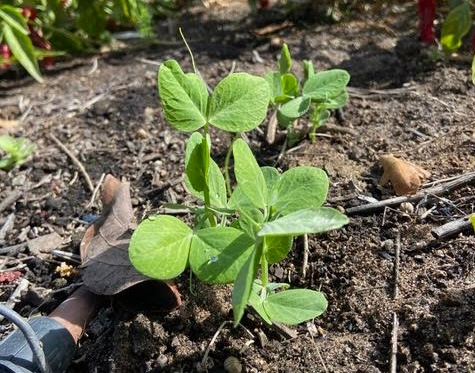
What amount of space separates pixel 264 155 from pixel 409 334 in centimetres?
77

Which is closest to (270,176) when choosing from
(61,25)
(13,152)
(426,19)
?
(13,152)

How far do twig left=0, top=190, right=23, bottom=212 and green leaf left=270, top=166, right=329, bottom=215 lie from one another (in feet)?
3.27

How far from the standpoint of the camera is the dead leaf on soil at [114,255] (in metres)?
1.34

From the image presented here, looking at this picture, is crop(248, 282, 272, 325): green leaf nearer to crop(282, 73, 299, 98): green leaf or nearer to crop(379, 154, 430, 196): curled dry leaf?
crop(379, 154, 430, 196): curled dry leaf

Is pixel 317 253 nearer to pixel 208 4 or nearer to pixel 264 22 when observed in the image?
pixel 264 22

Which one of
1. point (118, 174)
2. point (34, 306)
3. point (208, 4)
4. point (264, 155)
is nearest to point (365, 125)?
point (264, 155)

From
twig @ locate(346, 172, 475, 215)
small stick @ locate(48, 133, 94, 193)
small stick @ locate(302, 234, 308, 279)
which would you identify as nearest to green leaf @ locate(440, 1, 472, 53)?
twig @ locate(346, 172, 475, 215)

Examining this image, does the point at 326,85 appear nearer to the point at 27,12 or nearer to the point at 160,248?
the point at 160,248

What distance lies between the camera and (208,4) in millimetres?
3102

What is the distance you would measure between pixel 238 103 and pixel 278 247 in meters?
0.29

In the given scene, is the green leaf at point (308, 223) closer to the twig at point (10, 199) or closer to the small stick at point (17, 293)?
the small stick at point (17, 293)

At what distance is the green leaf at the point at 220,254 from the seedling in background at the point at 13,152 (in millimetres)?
1061

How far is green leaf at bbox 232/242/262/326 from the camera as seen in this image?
99cm

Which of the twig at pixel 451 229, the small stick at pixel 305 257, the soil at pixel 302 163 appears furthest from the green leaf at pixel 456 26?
the small stick at pixel 305 257
